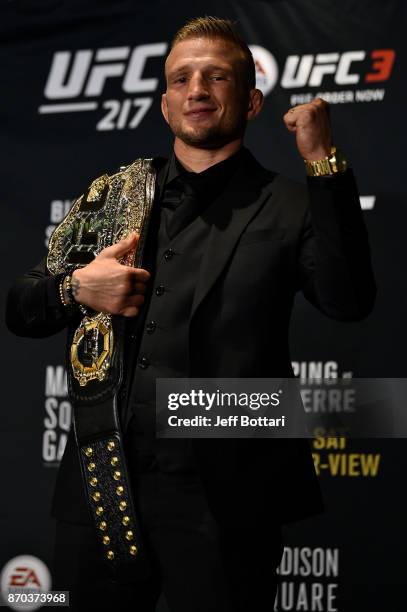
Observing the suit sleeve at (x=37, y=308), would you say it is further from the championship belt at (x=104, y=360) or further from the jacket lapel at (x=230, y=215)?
the jacket lapel at (x=230, y=215)

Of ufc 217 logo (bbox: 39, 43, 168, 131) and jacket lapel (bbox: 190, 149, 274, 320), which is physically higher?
ufc 217 logo (bbox: 39, 43, 168, 131)

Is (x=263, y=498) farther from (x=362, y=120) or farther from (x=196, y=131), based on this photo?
(x=362, y=120)

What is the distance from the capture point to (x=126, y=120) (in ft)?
11.2

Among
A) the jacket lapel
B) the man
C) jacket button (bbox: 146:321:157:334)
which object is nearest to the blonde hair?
the man

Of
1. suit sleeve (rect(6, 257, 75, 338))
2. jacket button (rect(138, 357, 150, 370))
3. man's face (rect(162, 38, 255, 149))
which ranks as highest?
man's face (rect(162, 38, 255, 149))

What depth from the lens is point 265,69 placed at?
3.25 m

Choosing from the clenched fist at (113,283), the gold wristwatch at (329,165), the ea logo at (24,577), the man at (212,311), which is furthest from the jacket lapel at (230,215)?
the ea logo at (24,577)

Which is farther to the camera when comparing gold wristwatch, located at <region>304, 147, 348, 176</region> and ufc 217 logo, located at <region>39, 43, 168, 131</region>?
ufc 217 logo, located at <region>39, 43, 168, 131</region>

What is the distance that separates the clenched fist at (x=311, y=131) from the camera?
166cm

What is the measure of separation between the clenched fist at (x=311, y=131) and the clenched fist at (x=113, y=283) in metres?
0.41

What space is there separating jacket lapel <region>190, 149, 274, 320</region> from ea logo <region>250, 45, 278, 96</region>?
4.51ft

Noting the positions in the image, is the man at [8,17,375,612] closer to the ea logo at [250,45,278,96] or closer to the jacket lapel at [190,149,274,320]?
the jacket lapel at [190,149,274,320]

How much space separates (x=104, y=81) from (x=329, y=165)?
2027 mm

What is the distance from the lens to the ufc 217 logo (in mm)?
3410
